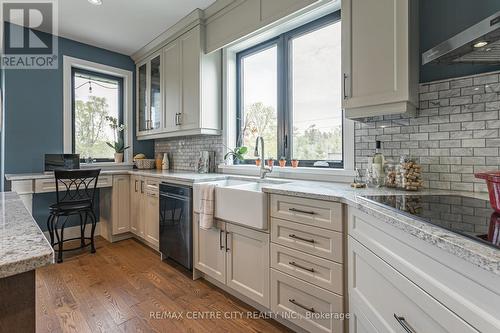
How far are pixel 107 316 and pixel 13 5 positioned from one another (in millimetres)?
3144

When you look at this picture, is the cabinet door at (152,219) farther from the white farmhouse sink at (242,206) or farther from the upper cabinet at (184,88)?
the white farmhouse sink at (242,206)

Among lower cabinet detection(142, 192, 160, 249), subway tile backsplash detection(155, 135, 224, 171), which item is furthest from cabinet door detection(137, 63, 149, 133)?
lower cabinet detection(142, 192, 160, 249)

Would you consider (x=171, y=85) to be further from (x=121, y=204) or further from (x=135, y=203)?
(x=121, y=204)

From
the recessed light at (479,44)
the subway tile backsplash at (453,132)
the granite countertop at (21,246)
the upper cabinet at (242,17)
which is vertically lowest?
the granite countertop at (21,246)

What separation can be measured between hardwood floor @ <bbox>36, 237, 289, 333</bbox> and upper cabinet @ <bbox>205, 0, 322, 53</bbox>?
89.4 inches

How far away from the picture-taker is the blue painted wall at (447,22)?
4.31 feet

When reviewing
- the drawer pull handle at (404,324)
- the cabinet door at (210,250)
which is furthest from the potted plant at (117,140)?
the drawer pull handle at (404,324)

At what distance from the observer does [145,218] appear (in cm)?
291

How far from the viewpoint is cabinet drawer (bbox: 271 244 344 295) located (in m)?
1.32

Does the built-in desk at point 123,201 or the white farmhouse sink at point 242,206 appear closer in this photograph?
the white farmhouse sink at point 242,206

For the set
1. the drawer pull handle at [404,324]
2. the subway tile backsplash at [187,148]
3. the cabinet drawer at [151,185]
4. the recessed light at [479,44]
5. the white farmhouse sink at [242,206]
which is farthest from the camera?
the subway tile backsplash at [187,148]

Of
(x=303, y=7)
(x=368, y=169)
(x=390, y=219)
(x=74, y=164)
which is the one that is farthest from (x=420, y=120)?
(x=74, y=164)

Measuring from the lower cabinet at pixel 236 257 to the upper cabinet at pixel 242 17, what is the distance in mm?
1684

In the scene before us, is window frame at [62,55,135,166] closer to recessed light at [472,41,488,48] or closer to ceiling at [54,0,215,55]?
ceiling at [54,0,215,55]
